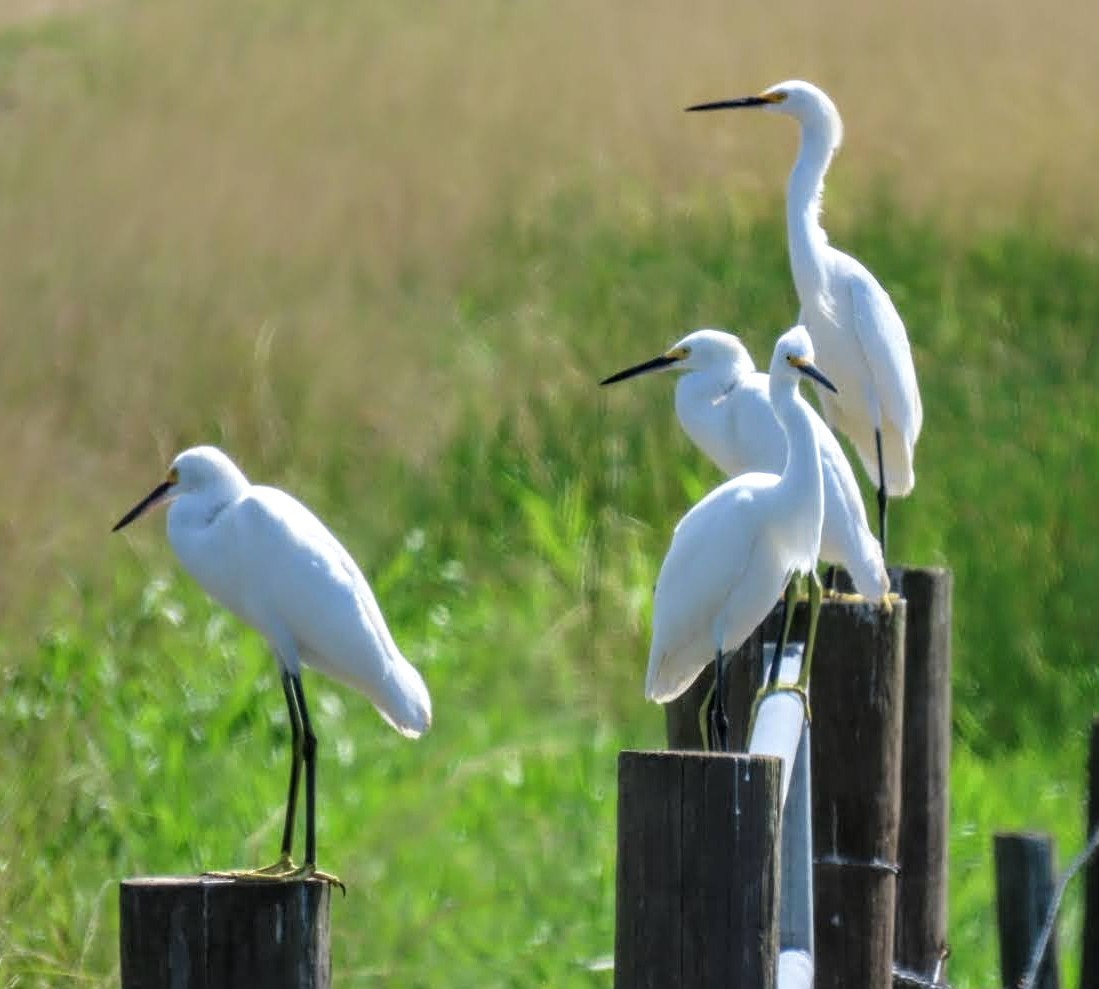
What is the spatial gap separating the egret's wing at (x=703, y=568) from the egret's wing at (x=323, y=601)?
1.58 ft

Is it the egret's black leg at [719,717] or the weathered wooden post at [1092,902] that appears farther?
the weathered wooden post at [1092,902]

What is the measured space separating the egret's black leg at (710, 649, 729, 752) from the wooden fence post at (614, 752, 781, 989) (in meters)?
1.05

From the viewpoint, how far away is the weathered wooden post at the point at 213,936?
195cm

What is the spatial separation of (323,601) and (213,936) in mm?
876

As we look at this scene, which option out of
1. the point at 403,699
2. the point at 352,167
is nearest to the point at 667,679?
the point at 403,699

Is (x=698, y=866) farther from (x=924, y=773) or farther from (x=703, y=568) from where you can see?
(x=924, y=773)

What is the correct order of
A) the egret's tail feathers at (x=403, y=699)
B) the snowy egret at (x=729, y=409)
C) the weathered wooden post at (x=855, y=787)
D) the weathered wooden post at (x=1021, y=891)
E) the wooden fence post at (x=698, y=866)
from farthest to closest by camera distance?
1. the snowy egret at (x=729, y=409)
2. the weathered wooden post at (x=1021, y=891)
3. the weathered wooden post at (x=855, y=787)
4. the egret's tail feathers at (x=403, y=699)
5. the wooden fence post at (x=698, y=866)

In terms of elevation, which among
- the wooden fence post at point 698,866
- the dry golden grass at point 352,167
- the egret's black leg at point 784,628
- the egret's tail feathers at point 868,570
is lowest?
the wooden fence post at point 698,866

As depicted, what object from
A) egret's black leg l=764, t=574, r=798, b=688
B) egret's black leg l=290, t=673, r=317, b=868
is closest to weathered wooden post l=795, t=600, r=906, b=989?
egret's black leg l=764, t=574, r=798, b=688

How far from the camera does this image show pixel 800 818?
2.43 meters

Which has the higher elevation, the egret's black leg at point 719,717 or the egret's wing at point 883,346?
the egret's wing at point 883,346

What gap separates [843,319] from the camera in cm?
413

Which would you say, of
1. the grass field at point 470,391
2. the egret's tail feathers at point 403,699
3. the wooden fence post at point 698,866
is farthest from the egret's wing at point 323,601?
the grass field at point 470,391

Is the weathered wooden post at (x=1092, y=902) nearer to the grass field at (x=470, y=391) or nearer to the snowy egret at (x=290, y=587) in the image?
the snowy egret at (x=290, y=587)
